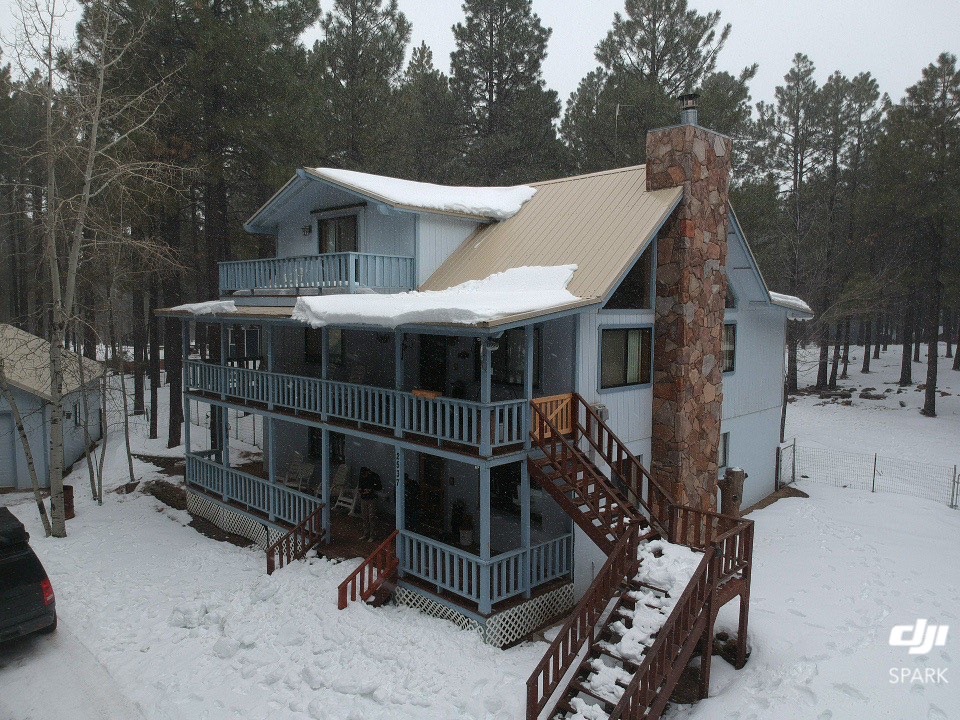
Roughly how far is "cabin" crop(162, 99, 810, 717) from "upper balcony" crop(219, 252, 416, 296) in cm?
6

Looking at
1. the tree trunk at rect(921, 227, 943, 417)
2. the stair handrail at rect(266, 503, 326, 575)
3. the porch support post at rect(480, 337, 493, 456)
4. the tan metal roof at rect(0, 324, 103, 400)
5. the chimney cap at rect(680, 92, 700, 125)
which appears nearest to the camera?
the porch support post at rect(480, 337, 493, 456)

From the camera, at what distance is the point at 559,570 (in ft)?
41.7

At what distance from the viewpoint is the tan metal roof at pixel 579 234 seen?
42.4 feet

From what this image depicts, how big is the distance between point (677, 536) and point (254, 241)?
22.6 meters

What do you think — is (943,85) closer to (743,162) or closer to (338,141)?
(743,162)

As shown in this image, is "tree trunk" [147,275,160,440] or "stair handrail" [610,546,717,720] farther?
"tree trunk" [147,275,160,440]

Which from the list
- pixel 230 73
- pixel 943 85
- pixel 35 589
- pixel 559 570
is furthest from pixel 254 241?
pixel 943 85

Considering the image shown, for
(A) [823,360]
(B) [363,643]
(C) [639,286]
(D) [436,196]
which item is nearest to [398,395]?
(B) [363,643]

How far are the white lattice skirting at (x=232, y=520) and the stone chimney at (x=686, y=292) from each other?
9901mm

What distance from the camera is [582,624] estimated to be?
9406 millimetres

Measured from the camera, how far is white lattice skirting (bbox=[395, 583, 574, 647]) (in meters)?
11.2

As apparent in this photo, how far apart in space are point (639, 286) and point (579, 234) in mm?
1812

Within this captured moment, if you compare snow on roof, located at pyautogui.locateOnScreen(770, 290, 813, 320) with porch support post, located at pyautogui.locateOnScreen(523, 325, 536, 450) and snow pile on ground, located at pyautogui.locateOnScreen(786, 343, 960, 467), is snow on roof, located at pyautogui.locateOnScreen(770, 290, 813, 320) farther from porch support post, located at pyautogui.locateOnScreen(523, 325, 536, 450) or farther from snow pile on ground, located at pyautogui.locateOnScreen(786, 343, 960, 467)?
porch support post, located at pyautogui.locateOnScreen(523, 325, 536, 450)

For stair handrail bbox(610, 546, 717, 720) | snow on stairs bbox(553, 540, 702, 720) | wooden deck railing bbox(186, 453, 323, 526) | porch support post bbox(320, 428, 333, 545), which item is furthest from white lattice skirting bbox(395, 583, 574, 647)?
wooden deck railing bbox(186, 453, 323, 526)
